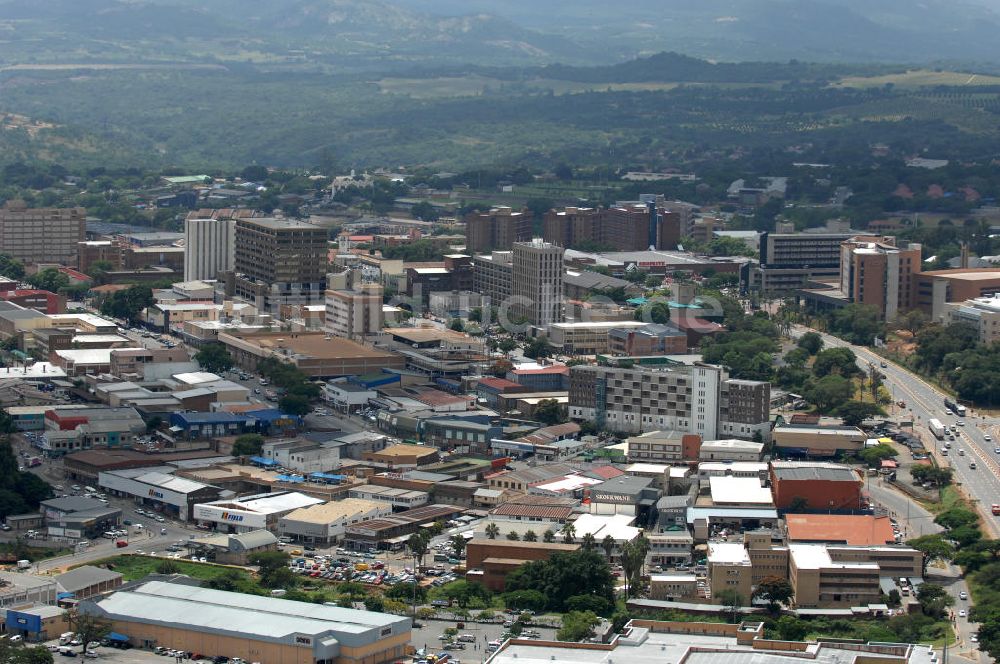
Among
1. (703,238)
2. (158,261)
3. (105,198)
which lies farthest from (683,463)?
Result: (105,198)

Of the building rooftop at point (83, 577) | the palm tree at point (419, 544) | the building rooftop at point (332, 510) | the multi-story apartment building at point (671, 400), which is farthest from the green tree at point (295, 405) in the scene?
the building rooftop at point (83, 577)

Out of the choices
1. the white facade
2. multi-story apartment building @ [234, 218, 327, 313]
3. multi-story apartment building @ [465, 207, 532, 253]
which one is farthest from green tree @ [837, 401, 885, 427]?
multi-story apartment building @ [465, 207, 532, 253]

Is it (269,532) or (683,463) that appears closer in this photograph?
(269,532)

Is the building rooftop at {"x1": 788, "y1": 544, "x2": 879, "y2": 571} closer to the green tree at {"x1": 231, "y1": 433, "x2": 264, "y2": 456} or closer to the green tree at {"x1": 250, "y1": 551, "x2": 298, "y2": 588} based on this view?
the green tree at {"x1": 250, "y1": 551, "x2": 298, "y2": 588}

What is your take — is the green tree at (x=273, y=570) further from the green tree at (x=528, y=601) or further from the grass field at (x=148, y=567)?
the green tree at (x=528, y=601)

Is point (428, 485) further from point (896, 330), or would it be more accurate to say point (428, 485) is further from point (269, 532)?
point (896, 330)

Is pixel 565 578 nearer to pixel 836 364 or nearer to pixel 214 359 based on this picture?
pixel 214 359

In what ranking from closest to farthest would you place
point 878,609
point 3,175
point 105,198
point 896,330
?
point 878,609 → point 896,330 → point 105,198 → point 3,175
